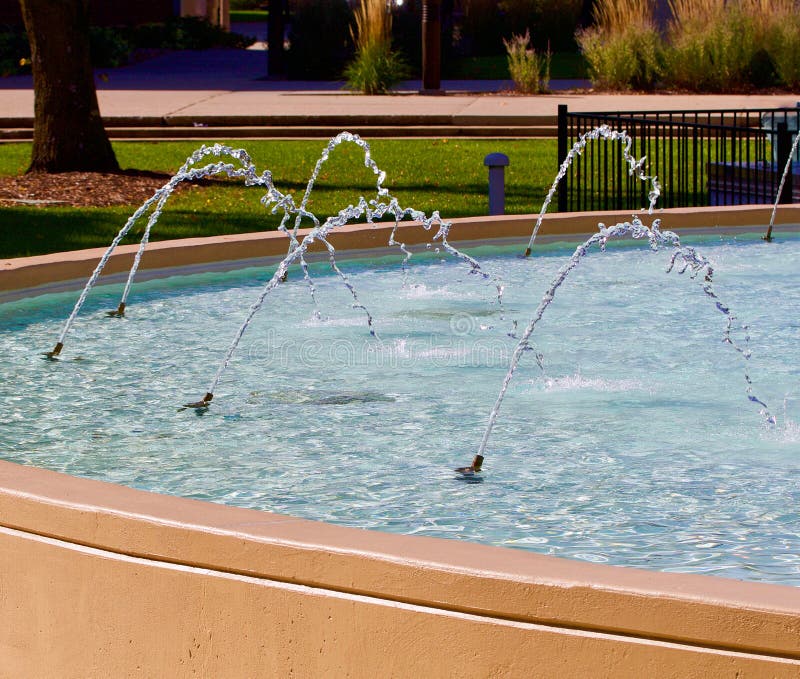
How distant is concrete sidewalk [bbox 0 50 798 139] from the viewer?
941 inches

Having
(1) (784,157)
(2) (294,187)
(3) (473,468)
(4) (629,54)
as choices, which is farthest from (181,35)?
(3) (473,468)

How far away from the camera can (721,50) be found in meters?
28.7

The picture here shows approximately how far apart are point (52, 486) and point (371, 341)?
4691 mm

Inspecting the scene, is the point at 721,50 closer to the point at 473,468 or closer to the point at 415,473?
the point at 473,468

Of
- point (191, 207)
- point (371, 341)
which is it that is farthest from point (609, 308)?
point (191, 207)

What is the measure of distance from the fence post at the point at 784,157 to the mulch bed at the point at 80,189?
702 cm

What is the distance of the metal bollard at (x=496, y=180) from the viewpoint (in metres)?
14.6

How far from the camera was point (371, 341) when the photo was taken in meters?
9.23

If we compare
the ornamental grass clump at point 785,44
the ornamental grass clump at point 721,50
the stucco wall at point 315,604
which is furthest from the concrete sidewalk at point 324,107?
the stucco wall at point 315,604

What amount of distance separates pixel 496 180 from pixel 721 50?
1553 centimetres

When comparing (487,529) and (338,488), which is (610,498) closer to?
(487,529)

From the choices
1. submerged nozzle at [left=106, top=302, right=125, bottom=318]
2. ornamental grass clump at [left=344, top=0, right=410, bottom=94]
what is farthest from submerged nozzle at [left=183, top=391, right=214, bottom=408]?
ornamental grass clump at [left=344, top=0, right=410, bottom=94]

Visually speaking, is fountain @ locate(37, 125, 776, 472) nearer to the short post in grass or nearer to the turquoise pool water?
the turquoise pool water

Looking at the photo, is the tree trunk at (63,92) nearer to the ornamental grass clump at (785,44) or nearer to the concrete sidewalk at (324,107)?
the concrete sidewalk at (324,107)
